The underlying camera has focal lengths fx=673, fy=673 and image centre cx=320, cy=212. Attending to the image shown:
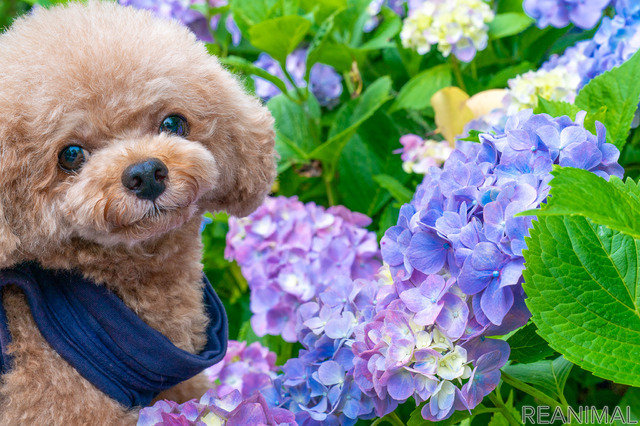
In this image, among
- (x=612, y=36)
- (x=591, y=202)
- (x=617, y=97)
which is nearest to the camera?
(x=591, y=202)

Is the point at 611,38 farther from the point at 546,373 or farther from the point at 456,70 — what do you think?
the point at 546,373

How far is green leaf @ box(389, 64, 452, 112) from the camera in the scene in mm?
1467

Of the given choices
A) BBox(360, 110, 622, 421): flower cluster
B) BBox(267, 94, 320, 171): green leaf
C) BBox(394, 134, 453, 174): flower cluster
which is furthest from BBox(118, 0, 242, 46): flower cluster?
BBox(360, 110, 622, 421): flower cluster

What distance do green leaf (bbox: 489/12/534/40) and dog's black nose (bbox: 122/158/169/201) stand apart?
98cm

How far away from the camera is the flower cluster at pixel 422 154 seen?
133cm

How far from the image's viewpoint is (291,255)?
1.26m

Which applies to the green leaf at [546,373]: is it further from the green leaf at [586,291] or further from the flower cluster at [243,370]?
the flower cluster at [243,370]

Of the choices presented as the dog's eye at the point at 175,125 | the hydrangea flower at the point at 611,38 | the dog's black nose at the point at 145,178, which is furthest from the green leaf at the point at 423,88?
the dog's black nose at the point at 145,178

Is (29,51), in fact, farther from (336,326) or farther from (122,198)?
(336,326)

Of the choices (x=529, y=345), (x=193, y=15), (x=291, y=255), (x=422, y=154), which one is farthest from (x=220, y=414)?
(x=193, y=15)

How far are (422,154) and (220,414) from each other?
74cm

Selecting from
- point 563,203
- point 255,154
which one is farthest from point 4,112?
point 563,203

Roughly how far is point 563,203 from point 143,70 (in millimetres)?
513

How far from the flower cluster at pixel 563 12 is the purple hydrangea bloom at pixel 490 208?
23.2 inches
